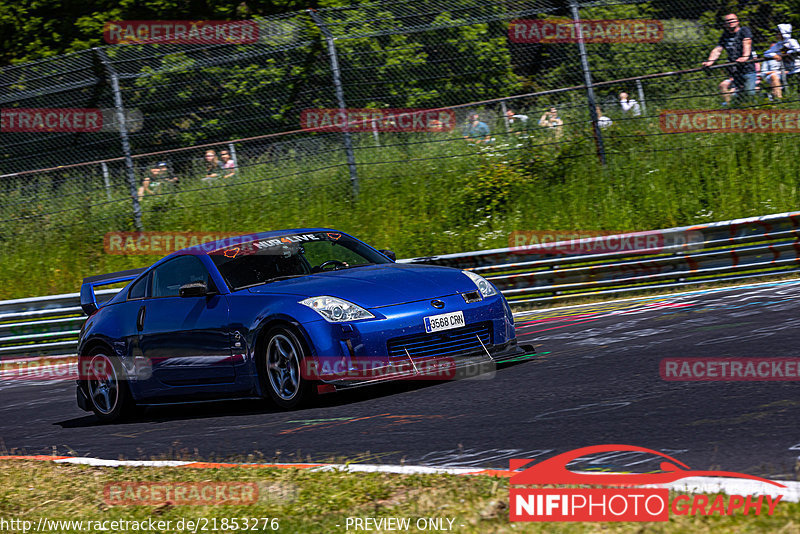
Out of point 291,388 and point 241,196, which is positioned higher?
point 241,196

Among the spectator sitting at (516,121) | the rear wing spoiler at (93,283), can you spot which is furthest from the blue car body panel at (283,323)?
the spectator sitting at (516,121)

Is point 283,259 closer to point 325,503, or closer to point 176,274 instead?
point 176,274

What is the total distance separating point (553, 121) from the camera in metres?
15.2

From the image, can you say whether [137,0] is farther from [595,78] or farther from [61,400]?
[61,400]

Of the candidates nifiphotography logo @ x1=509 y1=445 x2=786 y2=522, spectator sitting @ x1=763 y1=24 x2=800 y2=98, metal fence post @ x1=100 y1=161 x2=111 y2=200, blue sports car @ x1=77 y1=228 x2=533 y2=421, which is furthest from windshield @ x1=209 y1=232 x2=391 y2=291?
metal fence post @ x1=100 y1=161 x2=111 y2=200

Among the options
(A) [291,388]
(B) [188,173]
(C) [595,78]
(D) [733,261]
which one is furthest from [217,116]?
(A) [291,388]

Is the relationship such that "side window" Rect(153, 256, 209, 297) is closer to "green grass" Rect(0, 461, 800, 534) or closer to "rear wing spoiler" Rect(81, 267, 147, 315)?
"rear wing spoiler" Rect(81, 267, 147, 315)

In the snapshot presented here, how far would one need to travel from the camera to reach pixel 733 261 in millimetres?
11461

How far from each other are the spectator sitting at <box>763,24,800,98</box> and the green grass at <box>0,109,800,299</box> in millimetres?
1039

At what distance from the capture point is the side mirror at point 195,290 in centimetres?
766

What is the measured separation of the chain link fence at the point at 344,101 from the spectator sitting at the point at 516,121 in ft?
0.06

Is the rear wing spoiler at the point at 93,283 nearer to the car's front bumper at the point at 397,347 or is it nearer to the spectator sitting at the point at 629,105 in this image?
the car's front bumper at the point at 397,347

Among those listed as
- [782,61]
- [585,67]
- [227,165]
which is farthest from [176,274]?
[782,61]

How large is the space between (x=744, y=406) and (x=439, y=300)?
2.34 meters
